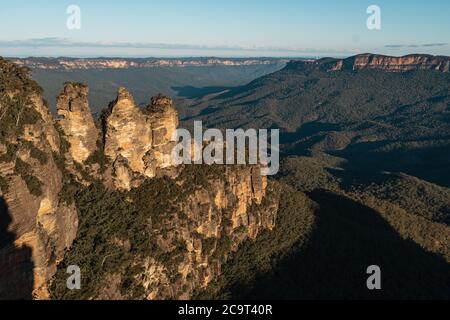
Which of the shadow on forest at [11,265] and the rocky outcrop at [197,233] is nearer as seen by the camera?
the shadow on forest at [11,265]

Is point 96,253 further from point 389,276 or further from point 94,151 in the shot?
point 389,276

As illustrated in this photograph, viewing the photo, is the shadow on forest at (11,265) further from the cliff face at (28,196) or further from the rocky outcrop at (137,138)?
the rocky outcrop at (137,138)

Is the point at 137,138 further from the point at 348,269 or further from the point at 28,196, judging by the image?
the point at 348,269

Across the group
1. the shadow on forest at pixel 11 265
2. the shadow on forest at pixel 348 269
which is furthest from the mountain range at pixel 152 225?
the shadow on forest at pixel 348 269

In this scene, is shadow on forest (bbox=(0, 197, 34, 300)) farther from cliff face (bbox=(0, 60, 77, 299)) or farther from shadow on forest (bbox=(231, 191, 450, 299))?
shadow on forest (bbox=(231, 191, 450, 299))

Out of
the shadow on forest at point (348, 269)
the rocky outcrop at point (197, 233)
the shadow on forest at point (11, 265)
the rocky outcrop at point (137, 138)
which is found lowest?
the shadow on forest at point (348, 269)
